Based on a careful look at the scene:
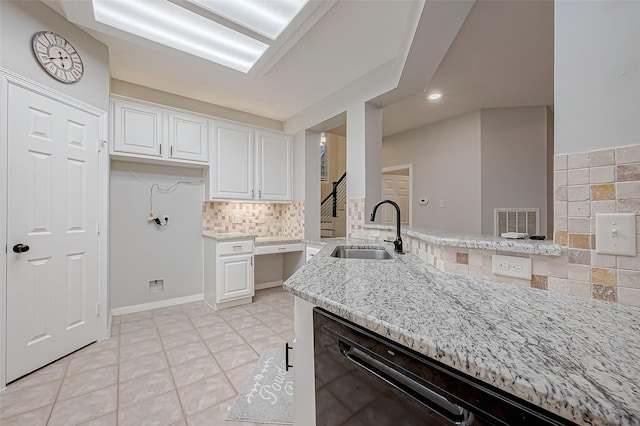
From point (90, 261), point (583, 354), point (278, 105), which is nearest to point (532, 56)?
point (278, 105)

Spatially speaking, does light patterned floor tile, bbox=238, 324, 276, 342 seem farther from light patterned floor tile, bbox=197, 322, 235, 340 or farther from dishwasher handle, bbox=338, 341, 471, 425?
dishwasher handle, bbox=338, 341, 471, 425

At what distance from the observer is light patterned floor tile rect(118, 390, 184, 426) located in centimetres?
142

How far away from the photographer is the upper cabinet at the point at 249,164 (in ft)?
10.8

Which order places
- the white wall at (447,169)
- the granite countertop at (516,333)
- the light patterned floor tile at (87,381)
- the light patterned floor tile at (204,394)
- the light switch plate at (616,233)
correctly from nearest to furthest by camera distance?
the granite countertop at (516,333), the light switch plate at (616,233), the light patterned floor tile at (204,394), the light patterned floor tile at (87,381), the white wall at (447,169)

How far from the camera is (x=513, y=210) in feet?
12.5

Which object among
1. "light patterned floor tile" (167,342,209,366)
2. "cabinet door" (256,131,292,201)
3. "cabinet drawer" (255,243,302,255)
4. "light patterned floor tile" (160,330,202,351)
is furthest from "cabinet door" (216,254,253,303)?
"cabinet door" (256,131,292,201)

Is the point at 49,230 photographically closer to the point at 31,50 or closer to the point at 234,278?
the point at 31,50

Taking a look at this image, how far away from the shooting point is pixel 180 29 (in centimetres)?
216

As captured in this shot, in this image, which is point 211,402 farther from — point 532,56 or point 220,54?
point 532,56

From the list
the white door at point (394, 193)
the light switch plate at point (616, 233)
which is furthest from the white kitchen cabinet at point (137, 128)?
the white door at point (394, 193)

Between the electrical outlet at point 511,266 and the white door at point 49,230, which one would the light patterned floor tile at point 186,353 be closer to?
the white door at point 49,230

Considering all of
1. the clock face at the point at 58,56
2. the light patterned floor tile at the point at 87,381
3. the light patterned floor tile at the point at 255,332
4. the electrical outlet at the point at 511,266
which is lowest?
the light patterned floor tile at the point at 255,332

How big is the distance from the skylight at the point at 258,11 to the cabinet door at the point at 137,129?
4.82 ft

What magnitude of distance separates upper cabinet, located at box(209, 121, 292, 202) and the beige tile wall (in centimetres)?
309
